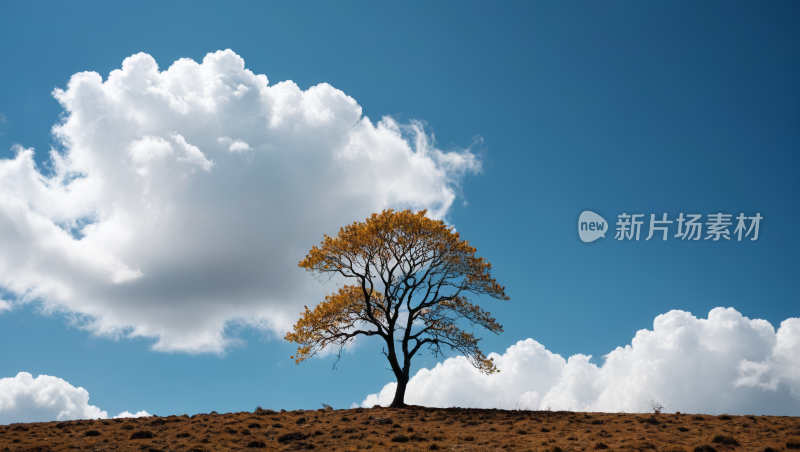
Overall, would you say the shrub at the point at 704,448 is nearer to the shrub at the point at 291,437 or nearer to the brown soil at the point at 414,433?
the brown soil at the point at 414,433

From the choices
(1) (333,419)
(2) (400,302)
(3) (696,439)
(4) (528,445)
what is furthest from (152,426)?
(3) (696,439)

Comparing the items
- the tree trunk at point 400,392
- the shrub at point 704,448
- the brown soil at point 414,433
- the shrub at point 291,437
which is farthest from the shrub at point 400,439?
the shrub at point 704,448

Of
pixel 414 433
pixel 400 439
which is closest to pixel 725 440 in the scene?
pixel 414 433

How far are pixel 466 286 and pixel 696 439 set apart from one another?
46.0 feet

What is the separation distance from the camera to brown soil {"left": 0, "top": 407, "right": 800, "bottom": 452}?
1800cm

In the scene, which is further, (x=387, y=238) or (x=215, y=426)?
(x=387, y=238)

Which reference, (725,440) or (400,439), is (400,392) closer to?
(400,439)

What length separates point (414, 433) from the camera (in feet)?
65.0

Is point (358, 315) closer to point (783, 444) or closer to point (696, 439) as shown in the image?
point (696, 439)

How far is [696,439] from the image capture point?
1844cm

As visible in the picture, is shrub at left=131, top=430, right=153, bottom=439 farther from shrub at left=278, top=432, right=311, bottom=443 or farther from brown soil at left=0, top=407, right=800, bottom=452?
shrub at left=278, top=432, right=311, bottom=443

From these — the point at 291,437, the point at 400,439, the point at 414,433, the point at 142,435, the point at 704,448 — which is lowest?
the point at 142,435

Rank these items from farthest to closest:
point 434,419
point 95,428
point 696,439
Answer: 1. point 434,419
2. point 95,428
3. point 696,439

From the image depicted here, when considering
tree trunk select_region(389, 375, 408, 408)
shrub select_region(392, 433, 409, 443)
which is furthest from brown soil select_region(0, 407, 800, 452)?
tree trunk select_region(389, 375, 408, 408)
